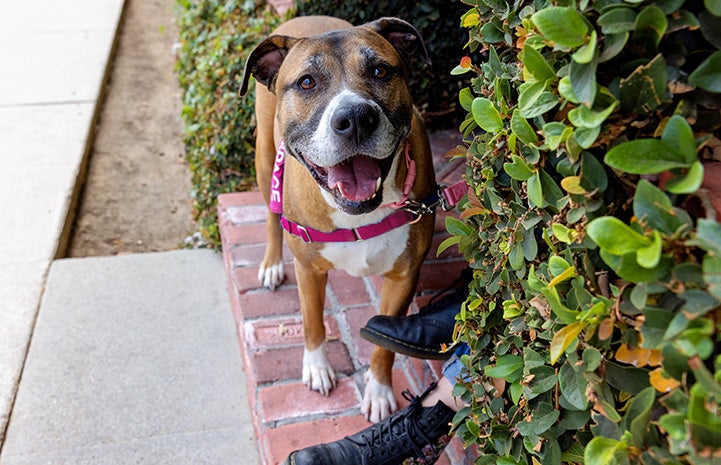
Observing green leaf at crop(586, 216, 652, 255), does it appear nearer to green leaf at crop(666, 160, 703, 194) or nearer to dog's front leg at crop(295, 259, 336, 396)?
green leaf at crop(666, 160, 703, 194)

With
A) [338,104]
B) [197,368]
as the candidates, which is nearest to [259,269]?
[197,368]

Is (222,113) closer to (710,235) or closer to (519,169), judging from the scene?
(519,169)

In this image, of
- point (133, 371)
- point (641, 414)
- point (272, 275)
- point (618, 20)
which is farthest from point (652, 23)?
point (133, 371)

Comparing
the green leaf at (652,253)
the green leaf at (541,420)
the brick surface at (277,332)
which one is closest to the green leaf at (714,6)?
the green leaf at (652,253)

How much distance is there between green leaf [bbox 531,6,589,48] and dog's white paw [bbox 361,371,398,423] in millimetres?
1719

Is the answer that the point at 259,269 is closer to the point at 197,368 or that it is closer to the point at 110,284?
Answer: the point at 197,368

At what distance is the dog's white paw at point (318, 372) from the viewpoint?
2697 millimetres

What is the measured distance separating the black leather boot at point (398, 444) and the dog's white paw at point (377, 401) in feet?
0.54

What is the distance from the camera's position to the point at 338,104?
211 centimetres

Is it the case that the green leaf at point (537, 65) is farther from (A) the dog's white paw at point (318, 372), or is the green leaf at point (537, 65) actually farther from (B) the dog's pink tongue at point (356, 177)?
(A) the dog's white paw at point (318, 372)

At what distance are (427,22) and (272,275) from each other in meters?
1.60

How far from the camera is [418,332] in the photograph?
2422mm

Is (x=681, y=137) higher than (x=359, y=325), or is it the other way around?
(x=681, y=137)

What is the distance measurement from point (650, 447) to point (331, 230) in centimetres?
149
